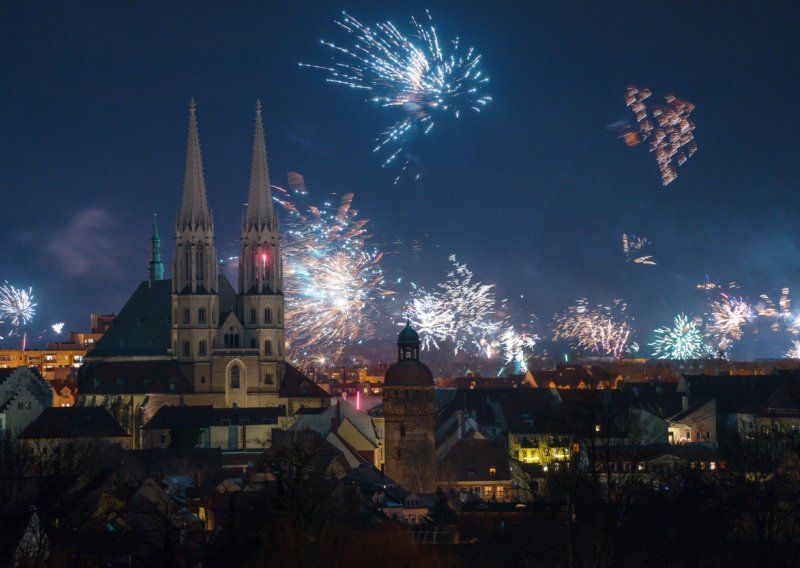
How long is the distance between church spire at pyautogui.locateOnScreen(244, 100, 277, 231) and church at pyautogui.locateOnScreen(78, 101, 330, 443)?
0.25 ft

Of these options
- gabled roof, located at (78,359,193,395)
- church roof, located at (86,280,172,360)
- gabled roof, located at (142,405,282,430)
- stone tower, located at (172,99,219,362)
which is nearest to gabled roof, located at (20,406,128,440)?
gabled roof, located at (142,405,282,430)

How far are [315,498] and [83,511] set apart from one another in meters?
11.9

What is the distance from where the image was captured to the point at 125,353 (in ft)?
490

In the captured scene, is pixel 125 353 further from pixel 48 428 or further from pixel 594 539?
pixel 594 539

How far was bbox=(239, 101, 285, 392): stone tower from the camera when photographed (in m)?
142

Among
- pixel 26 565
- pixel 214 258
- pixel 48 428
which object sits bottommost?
pixel 26 565

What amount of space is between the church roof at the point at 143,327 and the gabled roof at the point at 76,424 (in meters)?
20.9

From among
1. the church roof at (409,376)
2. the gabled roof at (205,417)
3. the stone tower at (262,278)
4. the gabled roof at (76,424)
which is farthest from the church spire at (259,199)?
the church roof at (409,376)

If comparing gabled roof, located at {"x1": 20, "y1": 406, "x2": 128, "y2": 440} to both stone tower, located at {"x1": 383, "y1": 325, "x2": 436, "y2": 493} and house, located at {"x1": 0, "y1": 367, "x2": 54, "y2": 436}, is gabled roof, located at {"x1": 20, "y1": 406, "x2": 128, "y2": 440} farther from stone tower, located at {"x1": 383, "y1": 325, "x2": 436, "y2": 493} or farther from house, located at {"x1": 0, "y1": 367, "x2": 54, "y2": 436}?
stone tower, located at {"x1": 383, "y1": 325, "x2": 436, "y2": 493}

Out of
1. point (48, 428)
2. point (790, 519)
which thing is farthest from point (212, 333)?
point (790, 519)

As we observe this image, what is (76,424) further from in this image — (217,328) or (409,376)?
(409,376)

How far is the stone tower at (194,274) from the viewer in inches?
5591

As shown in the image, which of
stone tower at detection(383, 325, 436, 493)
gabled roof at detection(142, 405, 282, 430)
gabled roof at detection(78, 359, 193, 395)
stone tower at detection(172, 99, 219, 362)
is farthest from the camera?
stone tower at detection(172, 99, 219, 362)

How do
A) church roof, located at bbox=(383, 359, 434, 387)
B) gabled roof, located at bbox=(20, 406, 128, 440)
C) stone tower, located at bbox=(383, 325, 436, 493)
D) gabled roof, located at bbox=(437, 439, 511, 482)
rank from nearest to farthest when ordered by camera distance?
stone tower, located at bbox=(383, 325, 436, 493) → church roof, located at bbox=(383, 359, 434, 387) → gabled roof, located at bbox=(437, 439, 511, 482) → gabled roof, located at bbox=(20, 406, 128, 440)
